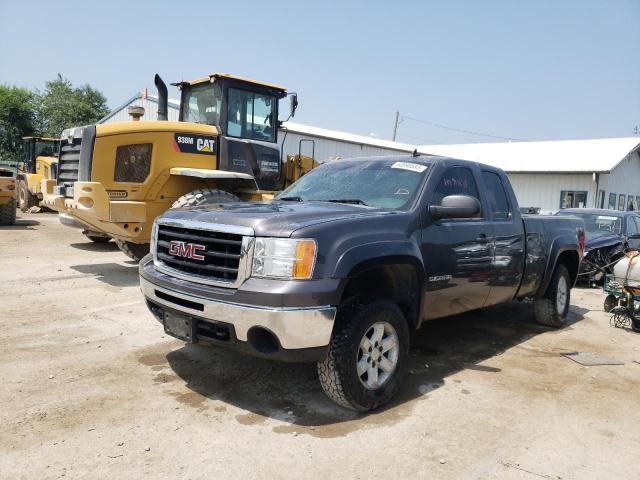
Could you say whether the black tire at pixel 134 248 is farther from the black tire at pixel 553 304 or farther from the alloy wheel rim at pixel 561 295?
the alloy wheel rim at pixel 561 295

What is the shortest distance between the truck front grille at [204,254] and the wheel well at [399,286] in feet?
3.44

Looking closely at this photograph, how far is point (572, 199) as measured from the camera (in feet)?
84.2

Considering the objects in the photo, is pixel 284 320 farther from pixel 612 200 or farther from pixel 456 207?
pixel 612 200

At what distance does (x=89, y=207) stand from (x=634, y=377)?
6.77 meters

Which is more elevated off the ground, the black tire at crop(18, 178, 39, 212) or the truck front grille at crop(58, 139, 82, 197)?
the truck front grille at crop(58, 139, 82, 197)

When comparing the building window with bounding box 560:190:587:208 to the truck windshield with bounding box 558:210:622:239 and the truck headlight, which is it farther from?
the truck headlight

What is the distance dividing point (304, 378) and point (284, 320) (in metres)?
1.31

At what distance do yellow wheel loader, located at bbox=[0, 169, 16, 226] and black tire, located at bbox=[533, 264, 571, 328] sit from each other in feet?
45.2

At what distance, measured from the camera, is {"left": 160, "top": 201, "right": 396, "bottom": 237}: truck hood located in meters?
3.48

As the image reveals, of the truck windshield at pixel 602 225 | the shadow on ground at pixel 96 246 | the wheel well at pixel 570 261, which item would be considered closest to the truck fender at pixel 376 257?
the wheel well at pixel 570 261

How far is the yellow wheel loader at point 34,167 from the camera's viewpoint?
16.6m

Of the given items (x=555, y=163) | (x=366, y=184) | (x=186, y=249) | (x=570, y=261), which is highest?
(x=555, y=163)

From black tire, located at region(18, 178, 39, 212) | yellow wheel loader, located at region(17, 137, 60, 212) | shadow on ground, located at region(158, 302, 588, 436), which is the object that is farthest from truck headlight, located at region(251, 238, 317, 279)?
black tire, located at region(18, 178, 39, 212)

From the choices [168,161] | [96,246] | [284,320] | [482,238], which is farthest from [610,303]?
[96,246]
